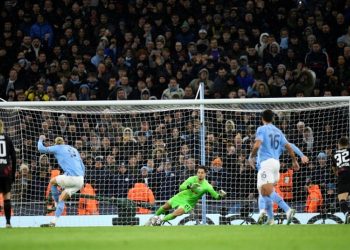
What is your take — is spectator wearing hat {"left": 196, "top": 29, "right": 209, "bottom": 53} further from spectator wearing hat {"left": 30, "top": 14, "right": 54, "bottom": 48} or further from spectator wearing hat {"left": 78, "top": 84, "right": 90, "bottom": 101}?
spectator wearing hat {"left": 30, "top": 14, "right": 54, "bottom": 48}

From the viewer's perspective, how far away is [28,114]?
61.2 ft

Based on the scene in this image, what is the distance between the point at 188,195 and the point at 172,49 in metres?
6.00

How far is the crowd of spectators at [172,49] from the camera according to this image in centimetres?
2050

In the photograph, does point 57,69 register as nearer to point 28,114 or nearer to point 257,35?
point 28,114

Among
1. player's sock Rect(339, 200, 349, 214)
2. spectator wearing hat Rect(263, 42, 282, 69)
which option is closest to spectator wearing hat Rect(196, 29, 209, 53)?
spectator wearing hat Rect(263, 42, 282, 69)

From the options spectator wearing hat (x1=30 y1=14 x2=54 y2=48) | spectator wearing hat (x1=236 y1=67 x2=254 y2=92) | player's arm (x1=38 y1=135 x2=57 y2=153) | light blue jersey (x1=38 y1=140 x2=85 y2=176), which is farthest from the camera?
spectator wearing hat (x1=30 y1=14 x2=54 y2=48)

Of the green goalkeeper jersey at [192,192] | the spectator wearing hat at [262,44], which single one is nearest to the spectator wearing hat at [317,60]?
the spectator wearing hat at [262,44]

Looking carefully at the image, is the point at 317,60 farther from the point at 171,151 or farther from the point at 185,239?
the point at 185,239

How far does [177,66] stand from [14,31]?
4530 millimetres

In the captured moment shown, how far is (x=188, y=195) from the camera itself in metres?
16.8

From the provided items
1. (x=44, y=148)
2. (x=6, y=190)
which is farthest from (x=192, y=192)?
(x=6, y=190)

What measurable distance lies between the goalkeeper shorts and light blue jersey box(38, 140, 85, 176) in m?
1.98

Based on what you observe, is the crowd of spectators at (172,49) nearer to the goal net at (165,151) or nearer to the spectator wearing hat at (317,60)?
the spectator wearing hat at (317,60)

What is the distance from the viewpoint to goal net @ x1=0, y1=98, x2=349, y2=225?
705 inches
